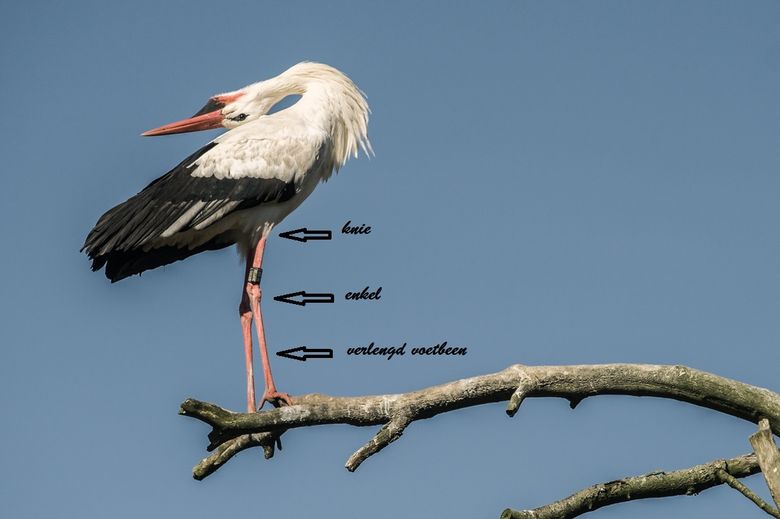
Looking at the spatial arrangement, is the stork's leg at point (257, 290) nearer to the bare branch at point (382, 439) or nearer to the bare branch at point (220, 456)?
the bare branch at point (220, 456)

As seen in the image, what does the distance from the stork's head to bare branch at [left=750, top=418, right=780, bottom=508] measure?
616cm

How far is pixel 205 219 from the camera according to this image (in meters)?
9.89

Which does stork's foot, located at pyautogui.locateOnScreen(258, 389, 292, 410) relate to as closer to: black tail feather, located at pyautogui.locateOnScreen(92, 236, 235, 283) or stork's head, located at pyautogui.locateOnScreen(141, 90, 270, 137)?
black tail feather, located at pyautogui.locateOnScreen(92, 236, 235, 283)

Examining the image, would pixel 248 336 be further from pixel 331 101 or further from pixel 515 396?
pixel 515 396

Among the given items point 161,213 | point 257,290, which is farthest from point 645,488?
point 161,213

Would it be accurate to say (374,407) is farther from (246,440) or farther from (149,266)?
(149,266)

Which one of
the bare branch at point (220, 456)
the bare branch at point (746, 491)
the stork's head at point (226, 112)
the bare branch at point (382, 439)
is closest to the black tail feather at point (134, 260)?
the stork's head at point (226, 112)

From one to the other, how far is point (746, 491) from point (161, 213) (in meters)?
5.32

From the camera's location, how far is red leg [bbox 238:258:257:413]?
30.6ft

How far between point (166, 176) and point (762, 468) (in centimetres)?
587

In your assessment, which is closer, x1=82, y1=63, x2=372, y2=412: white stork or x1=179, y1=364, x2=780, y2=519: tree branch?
x1=179, y1=364, x2=780, y2=519: tree branch

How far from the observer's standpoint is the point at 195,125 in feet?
37.2

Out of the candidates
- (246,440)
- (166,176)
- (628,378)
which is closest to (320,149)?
(166,176)

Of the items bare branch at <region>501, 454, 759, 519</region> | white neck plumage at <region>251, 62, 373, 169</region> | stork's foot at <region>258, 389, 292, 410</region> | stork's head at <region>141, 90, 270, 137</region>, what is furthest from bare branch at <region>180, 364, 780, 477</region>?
stork's head at <region>141, 90, 270, 137</region>
